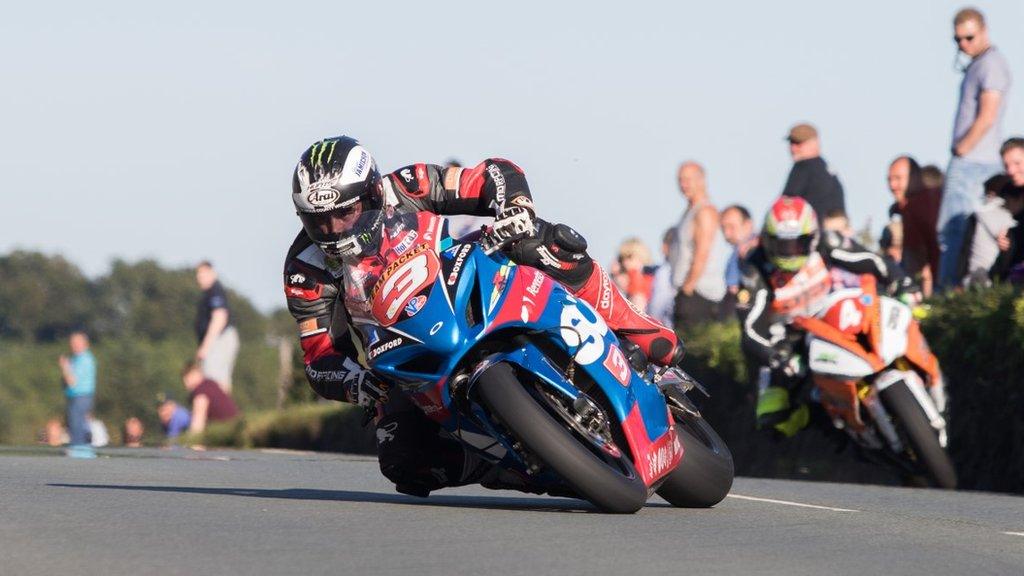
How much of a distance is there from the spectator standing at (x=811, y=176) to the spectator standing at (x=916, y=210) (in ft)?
1.44

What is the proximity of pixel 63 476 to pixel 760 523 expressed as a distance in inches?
180

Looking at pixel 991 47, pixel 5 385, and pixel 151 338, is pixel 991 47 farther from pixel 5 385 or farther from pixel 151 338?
pixel 151 338

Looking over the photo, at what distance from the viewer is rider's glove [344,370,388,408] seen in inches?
320

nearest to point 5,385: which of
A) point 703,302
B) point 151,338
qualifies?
point 151,338

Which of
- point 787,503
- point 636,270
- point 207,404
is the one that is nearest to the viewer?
point 787,503

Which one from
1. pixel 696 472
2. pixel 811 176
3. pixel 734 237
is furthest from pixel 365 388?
pixel 734 237

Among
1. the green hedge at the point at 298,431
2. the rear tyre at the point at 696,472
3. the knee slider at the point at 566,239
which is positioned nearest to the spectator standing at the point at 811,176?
the rear tyre at the point at 696,472

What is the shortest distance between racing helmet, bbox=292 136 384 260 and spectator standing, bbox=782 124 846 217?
7563 millimetres

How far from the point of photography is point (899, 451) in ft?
37.8

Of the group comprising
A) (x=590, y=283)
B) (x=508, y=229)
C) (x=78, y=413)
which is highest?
(x=508, y=229)

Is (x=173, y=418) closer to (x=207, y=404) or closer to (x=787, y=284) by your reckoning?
(x=207, y=404)

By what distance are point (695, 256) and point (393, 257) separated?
27.8ft

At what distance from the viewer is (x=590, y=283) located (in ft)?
27.9

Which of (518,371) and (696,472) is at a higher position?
(518,371)
